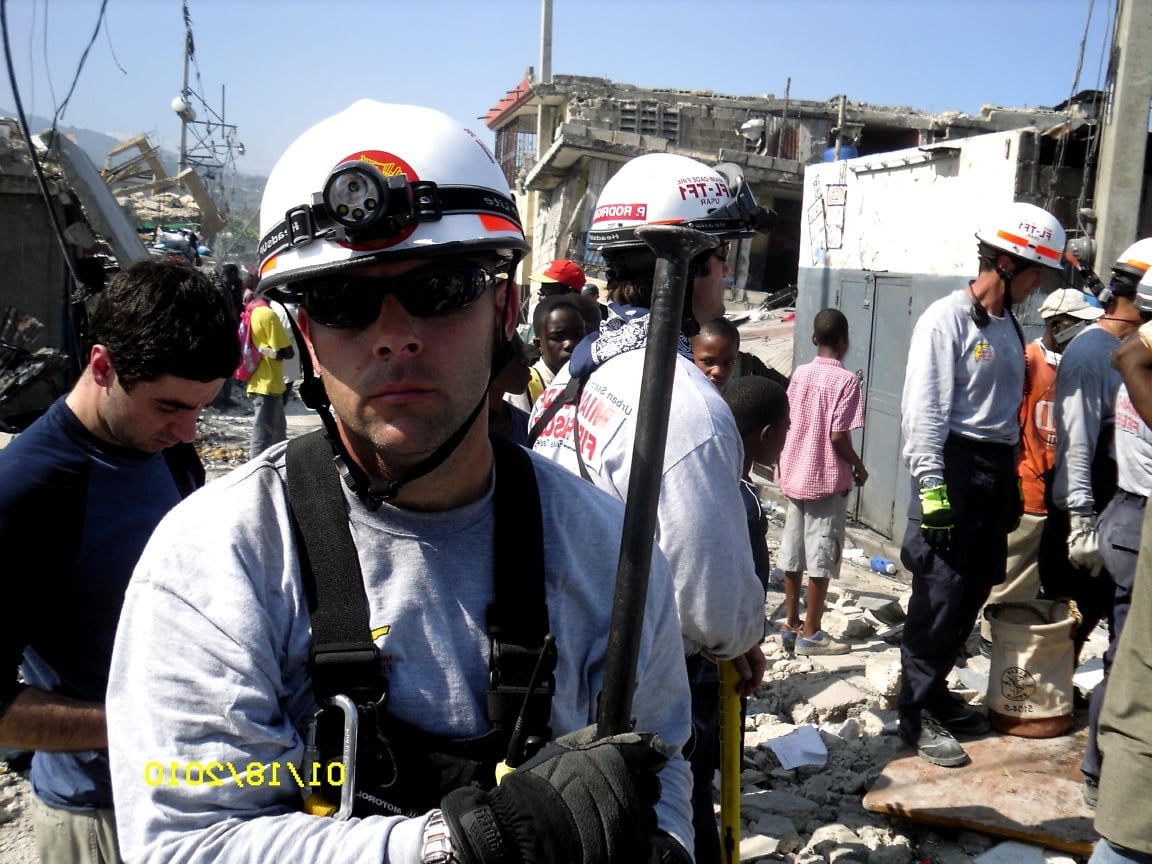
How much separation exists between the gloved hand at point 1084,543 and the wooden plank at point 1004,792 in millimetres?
951

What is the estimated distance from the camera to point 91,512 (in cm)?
221

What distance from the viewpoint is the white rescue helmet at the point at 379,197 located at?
1.41 m

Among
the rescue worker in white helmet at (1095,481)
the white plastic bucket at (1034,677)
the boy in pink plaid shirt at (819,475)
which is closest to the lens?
the rescue worker in white helmet at (1095,481)

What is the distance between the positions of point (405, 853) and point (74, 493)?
1428 mm

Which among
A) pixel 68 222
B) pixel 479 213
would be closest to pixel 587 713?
pixel 479 213

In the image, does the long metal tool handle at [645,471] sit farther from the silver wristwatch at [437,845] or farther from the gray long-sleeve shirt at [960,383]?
the gray long-sleeve shirt at [960,383]

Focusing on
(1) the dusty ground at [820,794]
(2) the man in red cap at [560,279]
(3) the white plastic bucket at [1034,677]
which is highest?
(2) the man in red cap at [560,279]

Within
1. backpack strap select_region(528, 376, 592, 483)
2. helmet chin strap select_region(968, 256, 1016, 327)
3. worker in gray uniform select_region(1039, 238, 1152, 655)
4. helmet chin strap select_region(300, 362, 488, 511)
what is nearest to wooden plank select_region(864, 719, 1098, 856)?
worker in gray uniform select_region(1039, 238, 1152, 655)

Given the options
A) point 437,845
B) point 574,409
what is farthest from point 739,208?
point 437,845

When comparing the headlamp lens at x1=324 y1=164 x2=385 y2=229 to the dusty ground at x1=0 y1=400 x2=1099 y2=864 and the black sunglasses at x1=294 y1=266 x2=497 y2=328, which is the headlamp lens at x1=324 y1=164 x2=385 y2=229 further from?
the dusty ground at x1=0 y1=400 x2=1099 y2=864

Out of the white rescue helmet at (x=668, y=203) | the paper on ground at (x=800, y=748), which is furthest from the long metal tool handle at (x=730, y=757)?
the paper on ground at (x=800, y=748)

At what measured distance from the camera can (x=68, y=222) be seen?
1351 centimetres
